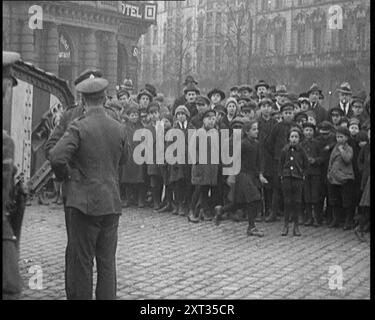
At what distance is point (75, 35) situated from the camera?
5.94 meters

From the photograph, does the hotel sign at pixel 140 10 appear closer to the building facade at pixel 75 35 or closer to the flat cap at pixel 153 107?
the building facade at pixel 75 35

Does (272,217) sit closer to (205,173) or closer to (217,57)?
(205,173)

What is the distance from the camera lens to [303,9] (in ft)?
24.9

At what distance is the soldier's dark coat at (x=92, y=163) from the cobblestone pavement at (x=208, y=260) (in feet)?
3.17

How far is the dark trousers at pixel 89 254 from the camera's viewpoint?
16.5 ft

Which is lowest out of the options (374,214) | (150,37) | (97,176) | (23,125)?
(374,214)

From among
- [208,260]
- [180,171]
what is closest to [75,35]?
[208,260]

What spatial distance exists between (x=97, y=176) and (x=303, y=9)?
3725 millimetres

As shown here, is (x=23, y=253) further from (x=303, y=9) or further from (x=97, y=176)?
(x=303, y=9)

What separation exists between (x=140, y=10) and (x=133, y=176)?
365 centimetres

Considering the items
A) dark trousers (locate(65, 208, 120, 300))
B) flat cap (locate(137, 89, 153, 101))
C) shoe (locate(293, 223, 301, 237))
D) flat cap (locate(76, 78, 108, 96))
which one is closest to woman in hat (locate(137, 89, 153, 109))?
flat cap (locate(137, 89, 153, 101))

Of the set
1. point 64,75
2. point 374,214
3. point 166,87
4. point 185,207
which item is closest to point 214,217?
point 185,207

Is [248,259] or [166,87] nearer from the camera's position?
[248,259]

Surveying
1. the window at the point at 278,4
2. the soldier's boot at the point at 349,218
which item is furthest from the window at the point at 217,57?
the soldier's boot at the point at 349,218
